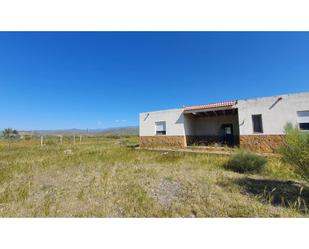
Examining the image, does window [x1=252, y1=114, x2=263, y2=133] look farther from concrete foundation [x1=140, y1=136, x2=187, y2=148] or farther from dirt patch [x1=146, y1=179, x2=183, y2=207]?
dirt patch [x1=146, y1=179, x2=183, y2=207]

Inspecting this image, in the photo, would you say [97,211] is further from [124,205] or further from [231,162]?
[231,162]

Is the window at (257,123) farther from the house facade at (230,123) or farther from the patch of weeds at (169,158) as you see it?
the patch of weeds at (169,158)

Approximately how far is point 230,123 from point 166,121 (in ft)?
16.5

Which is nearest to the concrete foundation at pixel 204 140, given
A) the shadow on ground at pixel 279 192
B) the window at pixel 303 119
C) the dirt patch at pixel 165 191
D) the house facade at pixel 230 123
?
the house facade at pixel 230 123

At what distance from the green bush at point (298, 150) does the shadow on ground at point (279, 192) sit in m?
0.46

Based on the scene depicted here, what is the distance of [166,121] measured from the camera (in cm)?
1423

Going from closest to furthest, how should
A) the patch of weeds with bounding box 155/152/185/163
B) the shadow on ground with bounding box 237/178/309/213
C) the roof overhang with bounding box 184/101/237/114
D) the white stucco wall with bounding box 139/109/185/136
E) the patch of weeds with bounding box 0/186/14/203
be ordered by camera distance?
the shadow on ground with bounding box 237/178/309/213
the patch of weeds with bounding box 0/186/14/203
the patch of weeds with bounding box 155/152/185/163
the roof overhang with bounding box 184/101/237/114
the white stucco wall with bounding box 139/109/185/136

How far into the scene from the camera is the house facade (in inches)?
361

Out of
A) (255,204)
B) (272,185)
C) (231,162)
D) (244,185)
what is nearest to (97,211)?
(255,204)

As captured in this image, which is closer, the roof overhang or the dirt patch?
the dirt patch

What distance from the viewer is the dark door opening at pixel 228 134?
13.6m

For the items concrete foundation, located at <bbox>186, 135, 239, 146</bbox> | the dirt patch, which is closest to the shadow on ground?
the dirt patch

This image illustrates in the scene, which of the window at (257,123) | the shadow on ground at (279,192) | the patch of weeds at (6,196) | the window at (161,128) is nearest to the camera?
the shadow on ground at (279,192)
